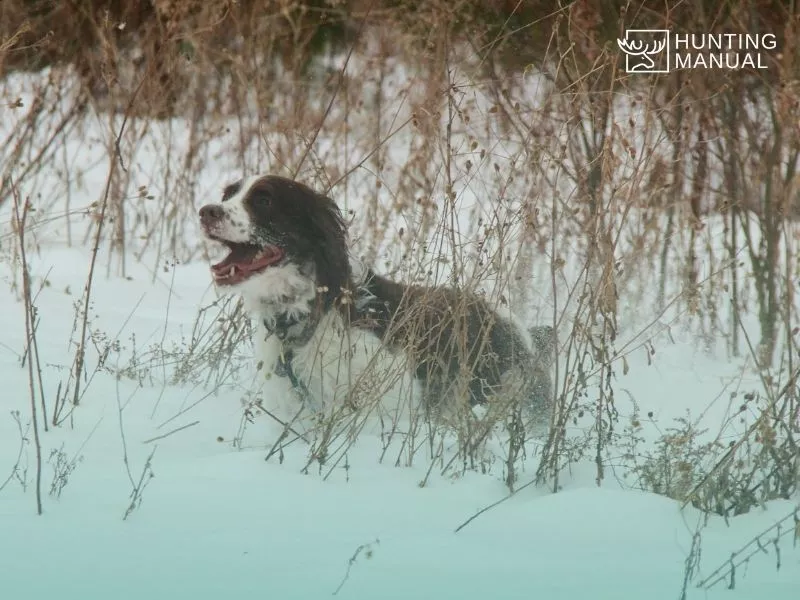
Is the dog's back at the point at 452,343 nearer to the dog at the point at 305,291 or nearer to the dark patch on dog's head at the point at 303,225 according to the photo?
the dog at the point at 305,291

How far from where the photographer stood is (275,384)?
4.54 metres

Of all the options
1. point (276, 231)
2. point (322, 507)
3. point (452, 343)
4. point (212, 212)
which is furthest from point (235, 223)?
point (322, 507)

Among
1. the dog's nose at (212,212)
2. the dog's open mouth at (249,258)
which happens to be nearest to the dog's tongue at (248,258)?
the dog's open mouth at (249,258)

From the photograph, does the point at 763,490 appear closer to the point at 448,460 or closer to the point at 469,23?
the point at 448,460

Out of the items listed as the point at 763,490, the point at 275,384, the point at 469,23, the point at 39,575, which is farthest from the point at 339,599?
the point at 469,23

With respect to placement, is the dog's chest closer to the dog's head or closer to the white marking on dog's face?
the dog's head

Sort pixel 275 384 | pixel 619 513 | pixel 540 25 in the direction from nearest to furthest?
1. pixel 619 513
2. pixel 275 384
3. pixel 540 25

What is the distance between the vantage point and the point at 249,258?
439 centimetres

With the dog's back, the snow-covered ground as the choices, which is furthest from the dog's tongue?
the snow-covered ground

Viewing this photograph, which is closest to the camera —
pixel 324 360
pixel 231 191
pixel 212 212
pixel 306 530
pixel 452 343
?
pixel 306 530

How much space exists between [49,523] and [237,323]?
1891 millimetres

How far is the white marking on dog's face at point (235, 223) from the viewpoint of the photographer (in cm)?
418

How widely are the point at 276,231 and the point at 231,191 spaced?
14.2 inches

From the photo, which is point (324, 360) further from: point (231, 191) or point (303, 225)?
point (231, 191)
